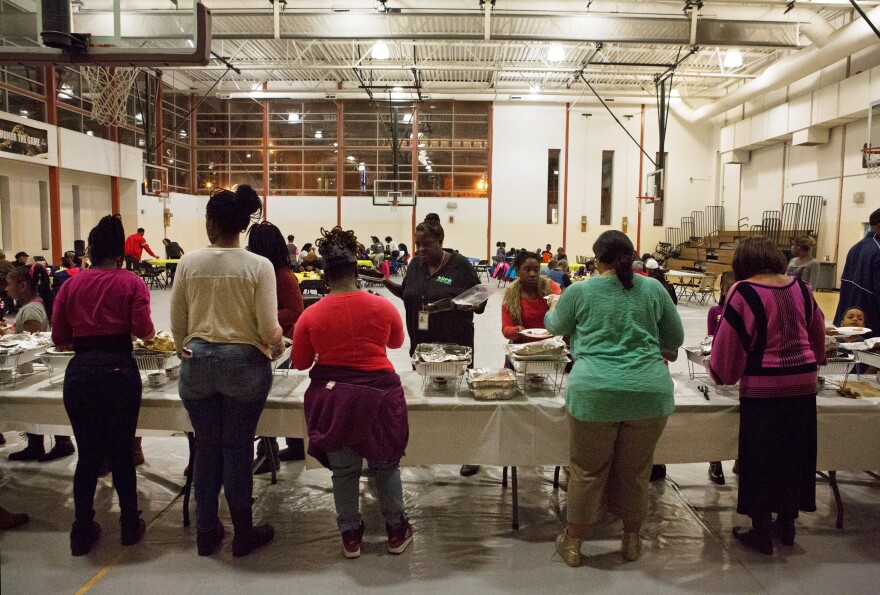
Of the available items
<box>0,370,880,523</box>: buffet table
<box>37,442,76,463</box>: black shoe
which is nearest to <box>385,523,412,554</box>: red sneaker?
<box>0,370,880,523</box>: buffet table

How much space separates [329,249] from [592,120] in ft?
60.6

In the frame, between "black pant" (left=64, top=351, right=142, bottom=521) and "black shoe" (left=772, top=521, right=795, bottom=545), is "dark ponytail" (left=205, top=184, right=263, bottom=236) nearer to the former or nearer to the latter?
"black pant" (left=64, top=351, right=142, bottom=521)

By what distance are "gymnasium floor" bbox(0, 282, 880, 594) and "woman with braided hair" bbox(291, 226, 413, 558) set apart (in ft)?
1.20

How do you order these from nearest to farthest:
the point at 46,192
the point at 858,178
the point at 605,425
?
1. the point at 605,425
2. the point at 858,178
3. the point at 46,192

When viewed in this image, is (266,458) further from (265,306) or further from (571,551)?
(571,551)

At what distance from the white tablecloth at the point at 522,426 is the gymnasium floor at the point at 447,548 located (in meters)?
0.36

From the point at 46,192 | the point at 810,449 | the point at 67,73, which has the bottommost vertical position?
the point at 810,449

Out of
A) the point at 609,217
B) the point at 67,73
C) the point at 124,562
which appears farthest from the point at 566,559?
the point at 609,217

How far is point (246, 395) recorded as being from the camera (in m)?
2.34

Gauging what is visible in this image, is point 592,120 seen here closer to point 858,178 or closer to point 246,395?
point 858,178

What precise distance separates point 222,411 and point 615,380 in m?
1.57

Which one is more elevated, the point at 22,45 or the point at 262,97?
the point at 262,97

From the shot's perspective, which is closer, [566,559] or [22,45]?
[566,559]

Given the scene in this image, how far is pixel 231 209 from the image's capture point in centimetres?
233
